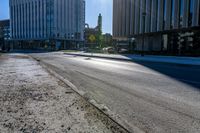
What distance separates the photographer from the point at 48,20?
303 feet

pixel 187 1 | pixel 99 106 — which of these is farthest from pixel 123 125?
pixel 187 1

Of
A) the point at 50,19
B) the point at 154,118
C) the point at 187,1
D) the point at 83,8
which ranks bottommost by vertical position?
the point at 154,118

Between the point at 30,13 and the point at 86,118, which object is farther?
the point at 30,13

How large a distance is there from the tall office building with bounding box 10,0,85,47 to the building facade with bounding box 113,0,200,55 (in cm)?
4337

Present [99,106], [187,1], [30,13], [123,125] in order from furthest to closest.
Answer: [30,13] < [187,1] < [99,106] < [123,125]

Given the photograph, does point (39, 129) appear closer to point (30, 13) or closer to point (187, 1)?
point (187, 1)

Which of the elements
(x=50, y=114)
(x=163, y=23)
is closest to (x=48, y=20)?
(x=163, y=23)

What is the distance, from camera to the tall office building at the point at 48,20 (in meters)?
92.1

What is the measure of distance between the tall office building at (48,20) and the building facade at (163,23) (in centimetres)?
4337

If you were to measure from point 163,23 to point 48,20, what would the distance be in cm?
6436

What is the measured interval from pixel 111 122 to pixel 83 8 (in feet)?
354

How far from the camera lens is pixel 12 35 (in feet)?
375

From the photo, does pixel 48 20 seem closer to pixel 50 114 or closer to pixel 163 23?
pixel 163 23

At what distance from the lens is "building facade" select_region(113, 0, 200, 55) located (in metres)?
33.0
